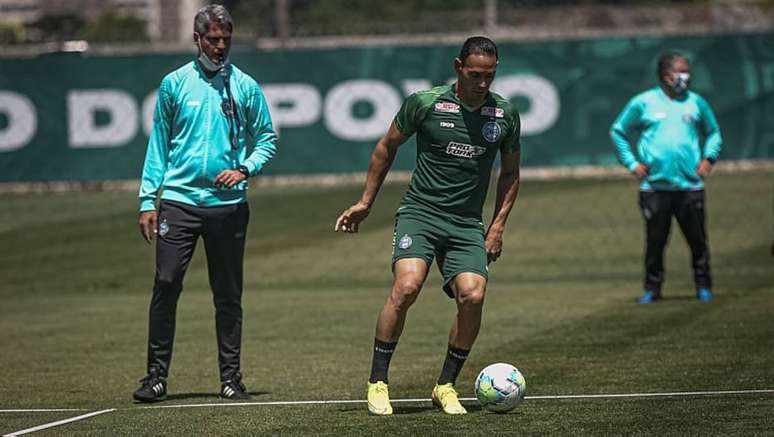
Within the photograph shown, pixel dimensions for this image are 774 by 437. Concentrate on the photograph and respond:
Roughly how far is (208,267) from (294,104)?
1580 centimetres

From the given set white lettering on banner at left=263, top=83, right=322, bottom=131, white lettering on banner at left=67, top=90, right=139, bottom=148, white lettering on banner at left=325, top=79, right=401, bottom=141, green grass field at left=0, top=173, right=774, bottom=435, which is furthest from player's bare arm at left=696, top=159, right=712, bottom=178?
white lettering on banner at left=67, top=90, right=139, bottom=148

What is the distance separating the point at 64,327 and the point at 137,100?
Answer: 11.7 meters

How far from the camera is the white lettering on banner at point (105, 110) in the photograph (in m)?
24.7

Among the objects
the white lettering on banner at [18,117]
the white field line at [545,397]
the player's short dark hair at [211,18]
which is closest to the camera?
the white field line at [545,397]

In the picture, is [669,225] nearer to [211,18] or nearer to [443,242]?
[443,242]

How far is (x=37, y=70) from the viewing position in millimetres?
24922

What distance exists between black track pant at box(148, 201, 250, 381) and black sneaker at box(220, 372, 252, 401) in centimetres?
4

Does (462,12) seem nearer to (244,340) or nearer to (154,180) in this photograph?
(244,340)

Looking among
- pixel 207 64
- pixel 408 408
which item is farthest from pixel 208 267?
pixel 408 408

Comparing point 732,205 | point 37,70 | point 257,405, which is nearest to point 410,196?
point 257,405

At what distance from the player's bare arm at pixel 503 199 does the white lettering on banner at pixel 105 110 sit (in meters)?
17.0

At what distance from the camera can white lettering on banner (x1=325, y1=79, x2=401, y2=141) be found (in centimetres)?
2436

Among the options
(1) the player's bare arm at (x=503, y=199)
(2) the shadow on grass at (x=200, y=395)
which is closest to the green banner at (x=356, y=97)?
(2) the shadow on grass at (x=200, y=395)

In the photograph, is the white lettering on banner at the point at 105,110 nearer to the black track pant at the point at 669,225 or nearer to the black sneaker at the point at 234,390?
the black track pant at the point at 669,225
